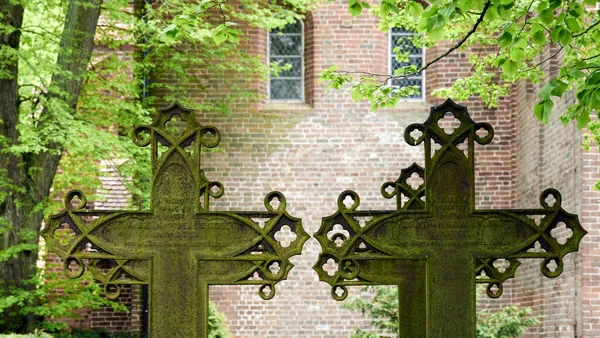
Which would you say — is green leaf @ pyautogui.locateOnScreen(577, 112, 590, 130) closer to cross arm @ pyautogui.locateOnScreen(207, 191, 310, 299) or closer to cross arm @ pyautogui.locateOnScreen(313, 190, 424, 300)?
cross arm @ pyautogui.locateOnScreen(313, 190, 424, 300)

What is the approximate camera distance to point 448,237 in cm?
573

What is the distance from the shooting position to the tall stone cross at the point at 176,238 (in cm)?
566

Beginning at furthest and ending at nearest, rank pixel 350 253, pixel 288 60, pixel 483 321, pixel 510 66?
1. pixel 288 60
2. pixel 483 321
3. pixel 510 66
4. pixel 350 253

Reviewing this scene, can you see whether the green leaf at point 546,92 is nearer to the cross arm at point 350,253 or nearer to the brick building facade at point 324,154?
the cross arm at point 350,253

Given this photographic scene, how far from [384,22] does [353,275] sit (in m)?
6.34

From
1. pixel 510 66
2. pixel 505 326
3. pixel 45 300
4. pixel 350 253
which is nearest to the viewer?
pixel 350 253

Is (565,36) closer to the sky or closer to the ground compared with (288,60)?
closer to the ground

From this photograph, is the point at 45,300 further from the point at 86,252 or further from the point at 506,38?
the point at 506,38

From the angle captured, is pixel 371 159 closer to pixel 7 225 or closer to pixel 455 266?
pixel 7 225

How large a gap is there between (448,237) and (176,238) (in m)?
1.38

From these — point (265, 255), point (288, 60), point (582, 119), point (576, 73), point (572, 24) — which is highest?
point (288, 60)

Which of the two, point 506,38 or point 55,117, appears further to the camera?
point 55,117

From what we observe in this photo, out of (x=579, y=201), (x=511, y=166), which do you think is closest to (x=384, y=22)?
(x=579, y=201)

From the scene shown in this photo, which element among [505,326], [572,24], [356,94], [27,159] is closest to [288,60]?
[27,159]
